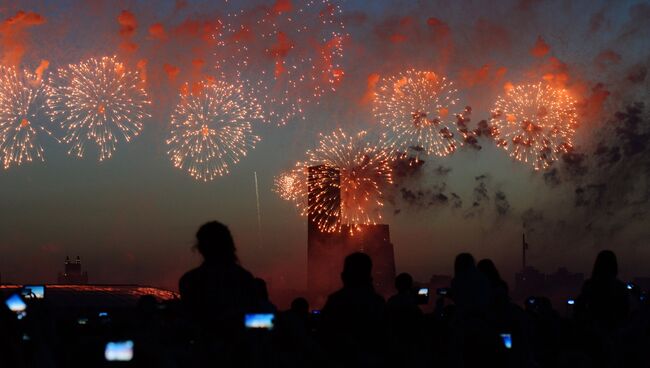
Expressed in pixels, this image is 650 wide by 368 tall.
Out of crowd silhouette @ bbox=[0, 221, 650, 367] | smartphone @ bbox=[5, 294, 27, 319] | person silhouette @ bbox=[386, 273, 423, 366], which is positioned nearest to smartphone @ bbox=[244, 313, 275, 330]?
crowd silhouette @ bbox=[0, 221, 650, 367]

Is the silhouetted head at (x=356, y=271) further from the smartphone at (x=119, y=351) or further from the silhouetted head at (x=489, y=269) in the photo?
the silhouetted head at (x=489, y=269)

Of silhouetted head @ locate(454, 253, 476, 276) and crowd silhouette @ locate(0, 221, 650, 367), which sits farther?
silhouetted head @ locate(454, 253, 476, 276)

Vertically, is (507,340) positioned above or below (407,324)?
below

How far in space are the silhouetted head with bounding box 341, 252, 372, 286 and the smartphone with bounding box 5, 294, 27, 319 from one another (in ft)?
9.35

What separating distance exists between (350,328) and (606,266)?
4.31m

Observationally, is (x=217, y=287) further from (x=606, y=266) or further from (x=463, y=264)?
(x=606, y=266)

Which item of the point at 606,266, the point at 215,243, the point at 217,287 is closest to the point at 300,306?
the point at 606,266

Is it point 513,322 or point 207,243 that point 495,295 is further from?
point 207,243

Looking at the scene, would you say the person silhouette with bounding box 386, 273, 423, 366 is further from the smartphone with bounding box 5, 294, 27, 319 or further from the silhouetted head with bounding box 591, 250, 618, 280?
the smartphone with bounding box 5, 294, 27, 319

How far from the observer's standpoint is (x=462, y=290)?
43.1ft

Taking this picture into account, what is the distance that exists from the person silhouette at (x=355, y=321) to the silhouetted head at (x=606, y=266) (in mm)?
3964

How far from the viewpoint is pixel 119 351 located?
7617 millimetres

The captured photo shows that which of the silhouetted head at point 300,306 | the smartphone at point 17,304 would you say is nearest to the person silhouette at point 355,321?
the smartphone at point 17,304

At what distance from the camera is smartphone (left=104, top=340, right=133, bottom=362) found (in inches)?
299
